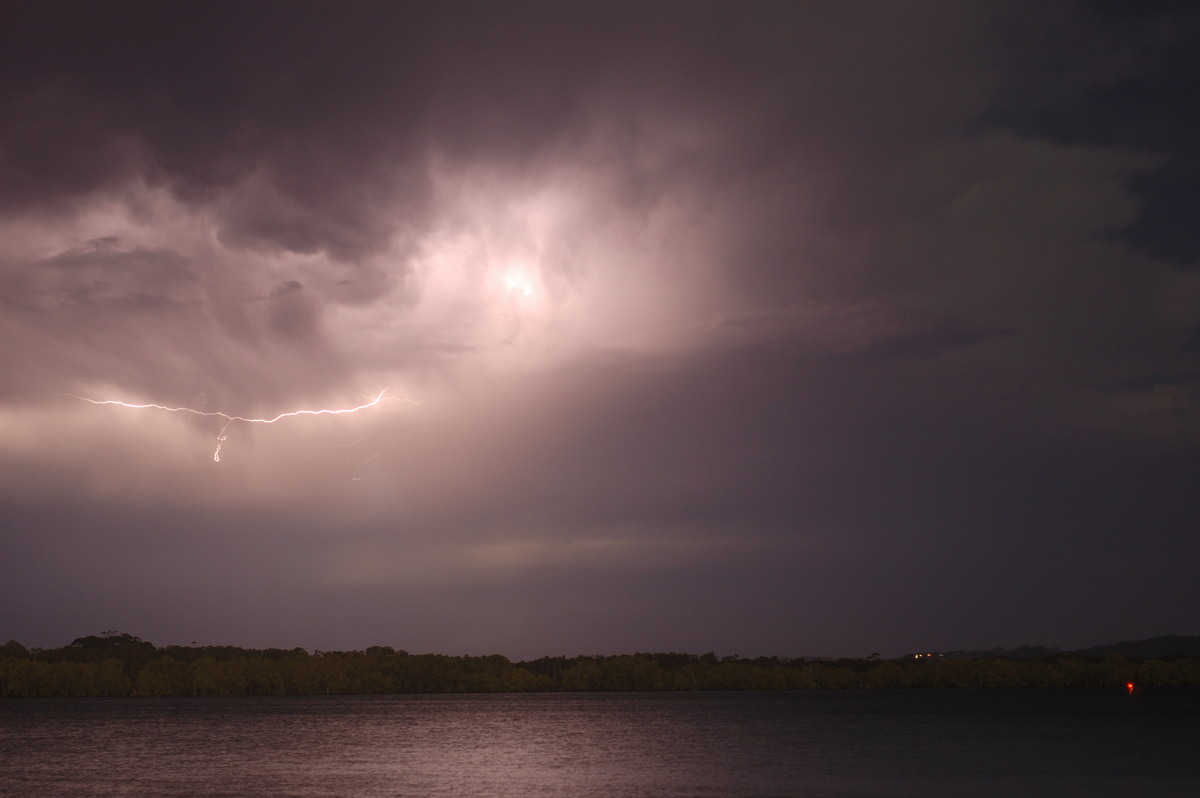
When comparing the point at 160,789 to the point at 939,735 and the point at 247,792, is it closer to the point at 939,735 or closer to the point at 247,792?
the point at 247,792

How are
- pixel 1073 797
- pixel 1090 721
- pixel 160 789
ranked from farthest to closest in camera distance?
pixel 1090 721, pixel 160 789, pixel 1073 797

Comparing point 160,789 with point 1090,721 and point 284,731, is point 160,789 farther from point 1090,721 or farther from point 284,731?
point 1090,721

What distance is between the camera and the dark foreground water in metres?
57.5

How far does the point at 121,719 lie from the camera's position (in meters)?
158

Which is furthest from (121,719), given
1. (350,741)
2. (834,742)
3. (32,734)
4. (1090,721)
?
(1090,721)

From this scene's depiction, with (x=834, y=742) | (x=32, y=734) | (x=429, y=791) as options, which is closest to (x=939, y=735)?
(x=834, y=742)

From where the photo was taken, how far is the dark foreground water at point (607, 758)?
189ft

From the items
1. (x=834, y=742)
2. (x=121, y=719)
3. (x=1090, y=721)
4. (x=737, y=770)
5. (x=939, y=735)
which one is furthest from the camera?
(x=121, y=719)

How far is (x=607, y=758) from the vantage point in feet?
268

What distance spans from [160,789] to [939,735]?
85573mm

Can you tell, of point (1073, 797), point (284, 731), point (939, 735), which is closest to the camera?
point (1073, 797)

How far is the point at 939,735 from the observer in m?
110

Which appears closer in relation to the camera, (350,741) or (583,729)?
(350,741)

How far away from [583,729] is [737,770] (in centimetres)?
6289
